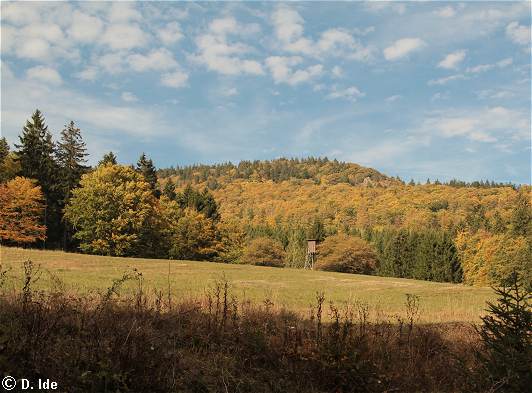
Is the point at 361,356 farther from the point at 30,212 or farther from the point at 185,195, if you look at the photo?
the point at 185,195

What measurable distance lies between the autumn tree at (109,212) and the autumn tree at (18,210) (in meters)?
6.33

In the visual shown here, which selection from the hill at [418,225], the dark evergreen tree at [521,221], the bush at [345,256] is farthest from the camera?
the bush at [345,256]

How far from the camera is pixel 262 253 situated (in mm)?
91938

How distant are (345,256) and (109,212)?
50478 millimetres

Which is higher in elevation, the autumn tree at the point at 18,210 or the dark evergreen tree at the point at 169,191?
the dark evergreen tree at the point at 169,191

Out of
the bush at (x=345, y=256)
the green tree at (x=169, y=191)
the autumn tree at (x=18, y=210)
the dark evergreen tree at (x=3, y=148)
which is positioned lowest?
the bush at (x=345, y=256)

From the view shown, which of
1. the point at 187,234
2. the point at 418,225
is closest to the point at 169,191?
the point at 187,234

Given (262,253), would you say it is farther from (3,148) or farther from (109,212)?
(3,148)

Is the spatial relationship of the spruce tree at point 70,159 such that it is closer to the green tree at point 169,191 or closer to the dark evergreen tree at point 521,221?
the green tree at point 169,191

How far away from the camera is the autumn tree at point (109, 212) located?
57.2 meters

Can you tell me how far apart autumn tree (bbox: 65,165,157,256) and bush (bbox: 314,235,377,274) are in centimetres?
4278

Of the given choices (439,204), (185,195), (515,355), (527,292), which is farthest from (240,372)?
(439,204)

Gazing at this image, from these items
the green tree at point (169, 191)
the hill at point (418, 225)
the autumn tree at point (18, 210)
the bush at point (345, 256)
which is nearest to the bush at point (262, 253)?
the hill at point (418, 225)

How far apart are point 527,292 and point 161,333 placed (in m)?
6.59
